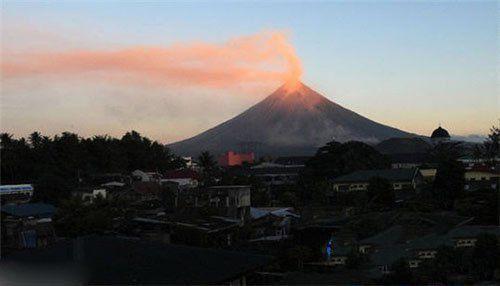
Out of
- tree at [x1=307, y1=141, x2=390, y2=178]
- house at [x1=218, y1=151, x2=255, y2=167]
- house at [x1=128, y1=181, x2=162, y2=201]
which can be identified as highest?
house at [x1=218, y1=151, x2=255, y2=167]

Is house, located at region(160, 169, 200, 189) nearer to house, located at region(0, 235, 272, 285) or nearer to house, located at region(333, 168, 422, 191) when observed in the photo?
house, located at region(333, 168, 422, 191)

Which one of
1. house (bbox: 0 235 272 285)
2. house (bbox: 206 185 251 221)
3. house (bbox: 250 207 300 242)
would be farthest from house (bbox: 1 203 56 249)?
house (bbox: 0 235 272 285)

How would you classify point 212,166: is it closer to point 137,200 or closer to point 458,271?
point 137,200

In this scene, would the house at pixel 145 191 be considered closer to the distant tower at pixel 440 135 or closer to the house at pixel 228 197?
the house at pixel 228 197

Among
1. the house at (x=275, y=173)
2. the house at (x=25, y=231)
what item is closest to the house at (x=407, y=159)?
the house at (x=275, y=173)

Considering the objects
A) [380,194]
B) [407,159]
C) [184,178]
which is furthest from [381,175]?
[407,159]

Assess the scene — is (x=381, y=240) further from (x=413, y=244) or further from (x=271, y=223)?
(x=271, y=223)

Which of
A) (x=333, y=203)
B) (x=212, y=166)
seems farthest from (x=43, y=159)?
(x=333, y=203)
